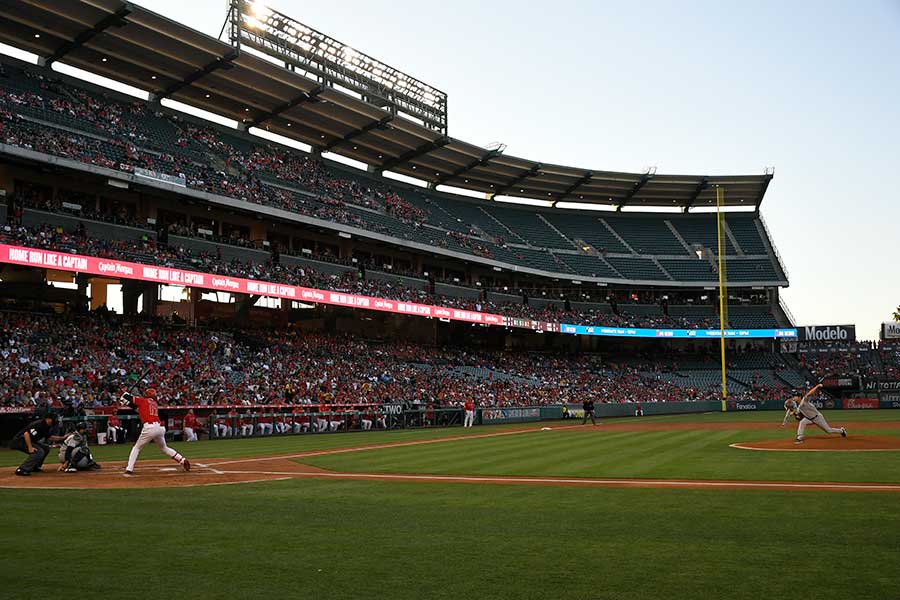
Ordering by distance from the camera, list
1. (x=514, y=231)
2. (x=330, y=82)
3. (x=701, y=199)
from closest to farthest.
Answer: (x=330, y=82)
(x=514, y=231)
(x=701, y=199)

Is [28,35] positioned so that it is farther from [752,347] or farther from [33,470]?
[752,347]

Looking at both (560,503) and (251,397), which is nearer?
Answer: (560,503)

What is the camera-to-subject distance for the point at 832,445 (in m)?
17.7

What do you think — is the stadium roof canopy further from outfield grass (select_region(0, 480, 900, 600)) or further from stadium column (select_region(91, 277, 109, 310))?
outfield grass (select_region(0, 480, 900, 600))

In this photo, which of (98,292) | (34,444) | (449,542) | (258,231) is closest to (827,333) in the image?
(258,231)

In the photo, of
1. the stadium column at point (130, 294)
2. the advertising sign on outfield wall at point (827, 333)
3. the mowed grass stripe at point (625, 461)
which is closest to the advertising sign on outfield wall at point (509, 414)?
the mowed grass stripe at point (625, 461)

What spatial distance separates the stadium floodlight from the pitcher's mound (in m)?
35.0

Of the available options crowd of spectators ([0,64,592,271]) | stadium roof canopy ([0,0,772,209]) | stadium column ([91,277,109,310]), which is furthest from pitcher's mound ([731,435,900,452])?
stadium roof canopy ([0,0,772,209])

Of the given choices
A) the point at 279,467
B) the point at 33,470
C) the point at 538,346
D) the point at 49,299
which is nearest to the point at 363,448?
the point at 279,467

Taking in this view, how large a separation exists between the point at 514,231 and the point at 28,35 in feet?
131

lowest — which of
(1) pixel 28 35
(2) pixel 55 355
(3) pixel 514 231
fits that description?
(2) pixel 55 355

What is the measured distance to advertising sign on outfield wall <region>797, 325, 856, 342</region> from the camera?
64.4 meters

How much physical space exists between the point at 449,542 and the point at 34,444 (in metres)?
10.3

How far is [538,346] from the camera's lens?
65438mm
